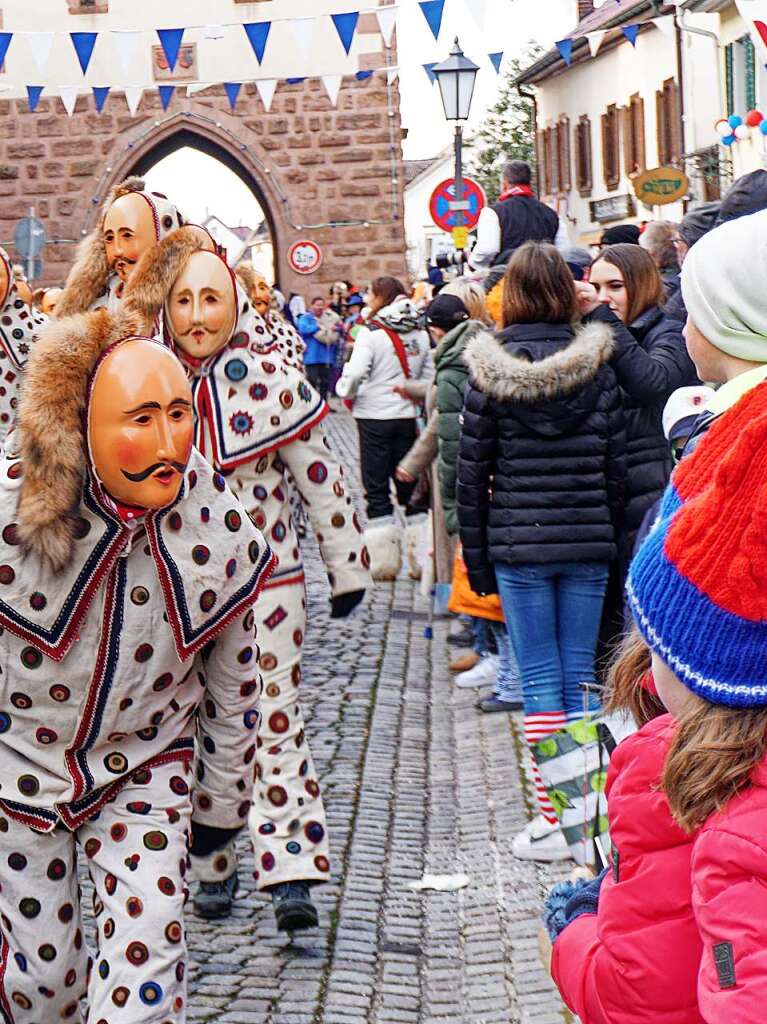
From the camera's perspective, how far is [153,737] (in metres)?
3.84

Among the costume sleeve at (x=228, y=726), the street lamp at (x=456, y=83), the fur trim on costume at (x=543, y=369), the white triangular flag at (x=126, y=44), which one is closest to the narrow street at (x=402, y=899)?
the costume sleeve at (x=228, y=726)

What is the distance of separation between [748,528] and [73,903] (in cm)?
215

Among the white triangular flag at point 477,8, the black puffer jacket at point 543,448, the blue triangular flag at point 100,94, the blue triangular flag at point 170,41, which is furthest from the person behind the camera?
the blue triangular flag at point 100,94

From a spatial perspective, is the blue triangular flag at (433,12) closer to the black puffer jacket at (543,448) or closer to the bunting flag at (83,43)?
the bunting flag at (83,43)

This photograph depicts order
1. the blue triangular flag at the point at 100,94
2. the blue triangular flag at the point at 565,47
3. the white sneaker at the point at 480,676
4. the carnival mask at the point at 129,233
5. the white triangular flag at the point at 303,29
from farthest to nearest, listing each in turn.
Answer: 1. the blue triangular flag at the point at 100,94
2. the white triangular flag at the point at 303,29
3. the blue triangular flag at the point at 565,47
4. the white sneaker at the point at 480,676
5. the carnival mask at the point at 129,233

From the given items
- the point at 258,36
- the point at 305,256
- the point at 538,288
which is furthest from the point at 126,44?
the point at 538,288

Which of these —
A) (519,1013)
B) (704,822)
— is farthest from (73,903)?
(704,822)

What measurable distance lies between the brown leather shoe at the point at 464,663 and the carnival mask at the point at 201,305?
4.36m

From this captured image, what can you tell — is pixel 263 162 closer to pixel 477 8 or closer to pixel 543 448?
pixel 477 8

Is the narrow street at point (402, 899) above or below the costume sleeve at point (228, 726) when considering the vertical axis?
below

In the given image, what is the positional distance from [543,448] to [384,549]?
6.26m

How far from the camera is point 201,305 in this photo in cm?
524

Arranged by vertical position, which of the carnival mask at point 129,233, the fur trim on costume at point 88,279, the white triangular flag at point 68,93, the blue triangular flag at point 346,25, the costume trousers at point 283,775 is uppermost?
the blue triangular flag at point 346,25

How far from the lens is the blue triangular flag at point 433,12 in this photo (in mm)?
14000
